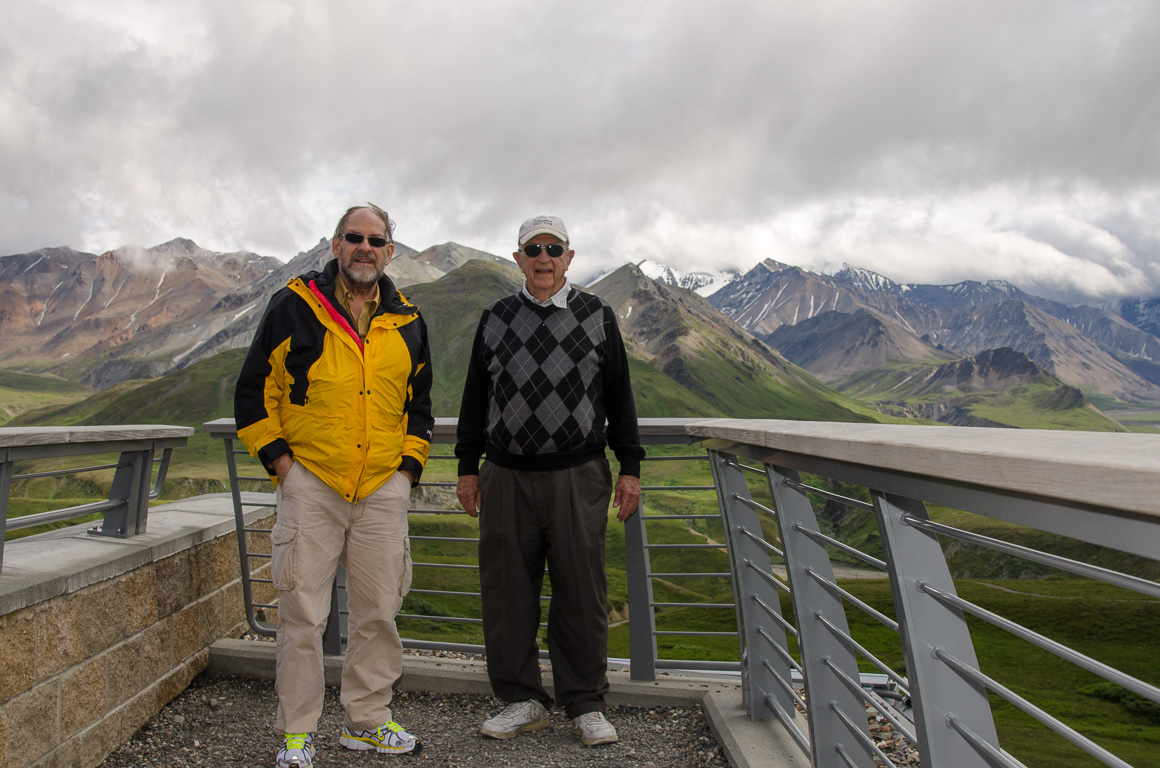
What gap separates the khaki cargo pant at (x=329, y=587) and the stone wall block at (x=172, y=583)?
124 centimetres

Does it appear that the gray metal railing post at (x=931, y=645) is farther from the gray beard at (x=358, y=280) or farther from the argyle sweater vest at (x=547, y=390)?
the gray beard at (x=358, y=280)

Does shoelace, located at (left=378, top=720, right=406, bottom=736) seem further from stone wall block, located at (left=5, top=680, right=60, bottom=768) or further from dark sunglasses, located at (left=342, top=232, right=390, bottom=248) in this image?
dark sunglasses, located at (left=342, top=232, right=390, bottom=248)

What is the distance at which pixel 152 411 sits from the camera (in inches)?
5802

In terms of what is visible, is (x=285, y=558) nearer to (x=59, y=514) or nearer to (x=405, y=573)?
(x=405, y=573)

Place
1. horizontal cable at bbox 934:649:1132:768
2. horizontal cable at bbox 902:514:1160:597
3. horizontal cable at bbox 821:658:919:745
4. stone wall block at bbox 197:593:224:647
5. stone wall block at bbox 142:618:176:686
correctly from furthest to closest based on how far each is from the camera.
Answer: stone wall block at bbox 197:593:224:647, stone wall block at bbox 142:618:176:686, horizontal cable at bbox 821:658:919:745, horizontal cable at bbox 934:649:1132:768, horizontal cable at bbox 902:514:1160:597

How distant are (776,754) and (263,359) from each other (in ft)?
8.87

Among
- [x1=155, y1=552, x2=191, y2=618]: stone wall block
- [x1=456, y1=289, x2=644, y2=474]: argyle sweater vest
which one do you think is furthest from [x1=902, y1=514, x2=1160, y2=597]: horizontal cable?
[x1=155, y1=552, x2=191, y2=618]: stone wall block

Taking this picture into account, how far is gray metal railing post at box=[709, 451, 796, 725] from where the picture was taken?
134 inches

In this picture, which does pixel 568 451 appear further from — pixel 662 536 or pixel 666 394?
pixel 666 394

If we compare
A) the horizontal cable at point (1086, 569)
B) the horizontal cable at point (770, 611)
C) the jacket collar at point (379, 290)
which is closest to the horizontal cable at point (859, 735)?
the horizontal cable at point (770, 611)

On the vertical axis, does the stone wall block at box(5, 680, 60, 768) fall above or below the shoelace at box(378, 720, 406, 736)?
above

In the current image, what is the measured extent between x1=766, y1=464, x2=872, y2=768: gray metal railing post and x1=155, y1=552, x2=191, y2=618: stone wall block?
11.0 ft

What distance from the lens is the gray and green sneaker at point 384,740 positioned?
3.56m

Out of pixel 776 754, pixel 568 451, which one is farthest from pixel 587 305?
pixel 776 754
